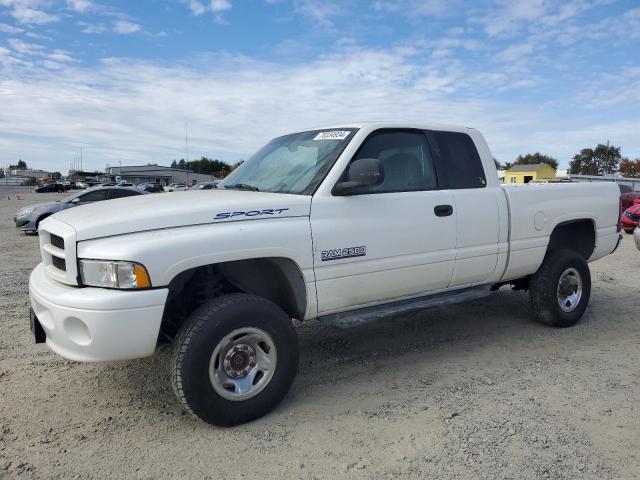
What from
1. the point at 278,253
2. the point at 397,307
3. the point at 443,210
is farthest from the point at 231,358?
the point at 443,210

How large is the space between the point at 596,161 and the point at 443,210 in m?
89.5

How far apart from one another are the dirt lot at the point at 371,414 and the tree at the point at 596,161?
8417 centimetres

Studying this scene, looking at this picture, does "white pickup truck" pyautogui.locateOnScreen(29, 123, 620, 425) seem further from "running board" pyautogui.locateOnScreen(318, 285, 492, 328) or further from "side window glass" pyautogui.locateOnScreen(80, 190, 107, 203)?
"side window glass" pyautogui.locateOnScreen(80, 190, 107, 203)

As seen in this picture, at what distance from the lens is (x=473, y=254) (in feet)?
14.7

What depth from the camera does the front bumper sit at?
2.93 meters

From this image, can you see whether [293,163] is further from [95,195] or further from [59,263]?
[95,195]

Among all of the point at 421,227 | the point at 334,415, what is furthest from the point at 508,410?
the point at 421,227

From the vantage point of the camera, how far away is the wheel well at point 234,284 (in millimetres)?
3613

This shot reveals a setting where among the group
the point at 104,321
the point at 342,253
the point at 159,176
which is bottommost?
the point at 104,321

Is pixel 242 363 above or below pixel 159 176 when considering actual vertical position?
below

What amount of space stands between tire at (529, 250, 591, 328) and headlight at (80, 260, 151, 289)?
3.94m

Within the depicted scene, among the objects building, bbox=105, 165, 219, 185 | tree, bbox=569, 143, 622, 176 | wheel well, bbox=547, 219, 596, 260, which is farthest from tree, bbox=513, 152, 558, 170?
wheel well, bbox=547, 219, 596, 260

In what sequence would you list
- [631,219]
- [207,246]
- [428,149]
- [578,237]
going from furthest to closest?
[631,219], [578,237], [428,149], [207,246]

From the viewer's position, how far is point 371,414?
353cm
